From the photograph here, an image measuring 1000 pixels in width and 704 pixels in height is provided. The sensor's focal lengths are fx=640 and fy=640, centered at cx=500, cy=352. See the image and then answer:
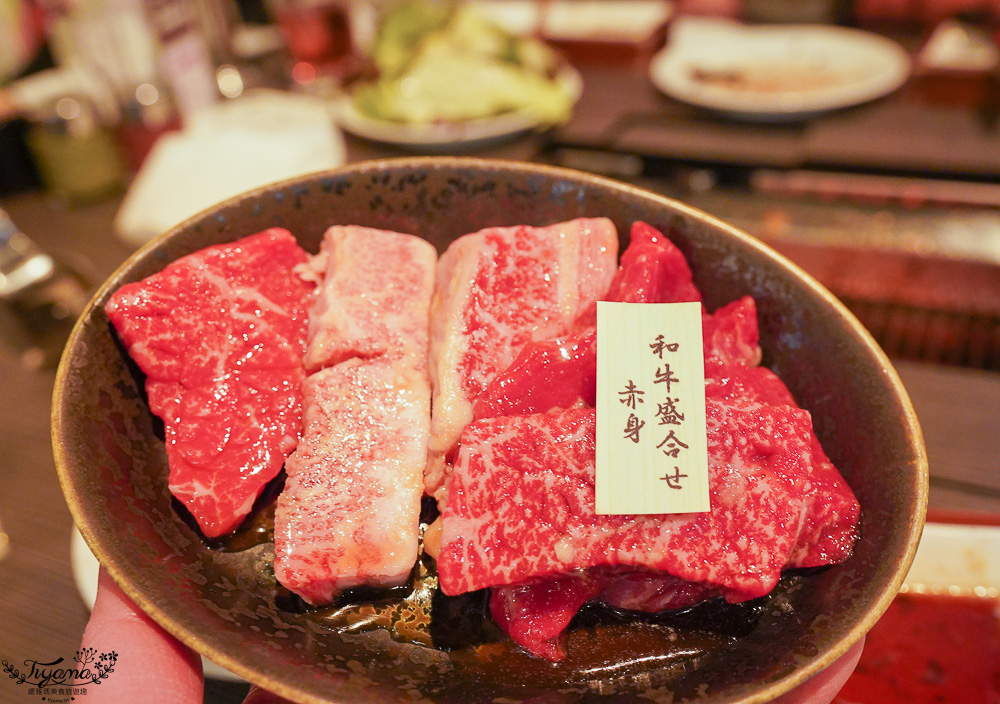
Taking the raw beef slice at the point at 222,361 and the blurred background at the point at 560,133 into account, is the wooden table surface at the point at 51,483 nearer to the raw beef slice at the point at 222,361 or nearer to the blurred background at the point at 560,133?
the blurred background at the point at 560,133

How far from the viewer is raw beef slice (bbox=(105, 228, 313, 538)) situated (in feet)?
5.06

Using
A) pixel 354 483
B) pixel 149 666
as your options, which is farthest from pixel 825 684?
pixel 149 666

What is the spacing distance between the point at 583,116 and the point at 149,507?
3649mm

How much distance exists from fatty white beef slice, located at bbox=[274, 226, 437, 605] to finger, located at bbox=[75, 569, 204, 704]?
0.78 feet

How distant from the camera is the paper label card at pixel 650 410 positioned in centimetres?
133

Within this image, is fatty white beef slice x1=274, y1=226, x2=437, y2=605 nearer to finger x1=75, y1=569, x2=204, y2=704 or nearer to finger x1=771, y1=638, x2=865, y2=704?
finger x1=75, y1=569, x2=204, y2=704

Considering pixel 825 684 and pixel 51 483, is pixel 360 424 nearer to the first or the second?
pixel 825 684

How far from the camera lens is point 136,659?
1.24 m

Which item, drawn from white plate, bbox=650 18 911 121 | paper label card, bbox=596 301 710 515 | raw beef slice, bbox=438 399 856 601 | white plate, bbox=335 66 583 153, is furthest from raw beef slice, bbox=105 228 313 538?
white plate, bbox=650 18 911 121

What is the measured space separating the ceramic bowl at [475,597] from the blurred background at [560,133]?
3.38 feet

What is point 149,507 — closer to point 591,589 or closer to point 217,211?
point 217,211

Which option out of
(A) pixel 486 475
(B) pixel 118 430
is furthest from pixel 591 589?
(B) pixel 118 430

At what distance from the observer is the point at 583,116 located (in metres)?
4.26

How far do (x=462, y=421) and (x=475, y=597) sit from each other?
1.37 feet
